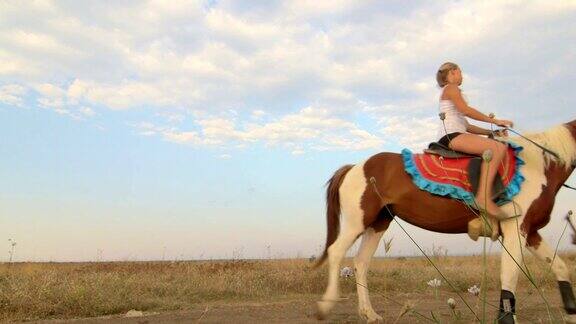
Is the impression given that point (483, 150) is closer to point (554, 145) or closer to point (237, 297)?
point (554, 145)

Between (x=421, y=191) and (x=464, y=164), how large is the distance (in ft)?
1.86

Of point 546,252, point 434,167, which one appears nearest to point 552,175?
point 546,252

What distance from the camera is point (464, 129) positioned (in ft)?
18.7

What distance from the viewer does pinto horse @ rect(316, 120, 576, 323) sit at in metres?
5.19

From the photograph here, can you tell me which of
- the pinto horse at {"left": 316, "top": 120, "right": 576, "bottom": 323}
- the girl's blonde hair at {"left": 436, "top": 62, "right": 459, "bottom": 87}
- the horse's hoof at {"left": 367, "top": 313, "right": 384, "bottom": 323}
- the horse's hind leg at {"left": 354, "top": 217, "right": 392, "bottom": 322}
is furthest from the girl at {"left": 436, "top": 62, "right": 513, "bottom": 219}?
the horse's hoof at {"left": 367, "top": 313, "right": 384, "bottom": 323}

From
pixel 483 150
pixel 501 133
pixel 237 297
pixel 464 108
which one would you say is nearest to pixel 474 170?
pixel 483 150

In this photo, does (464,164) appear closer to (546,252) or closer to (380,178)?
(380,178)

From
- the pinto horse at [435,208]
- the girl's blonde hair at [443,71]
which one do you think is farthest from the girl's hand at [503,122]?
the girl's blonde hair at [443,71]

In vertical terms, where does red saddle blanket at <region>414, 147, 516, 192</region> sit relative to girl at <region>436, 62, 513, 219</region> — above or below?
below

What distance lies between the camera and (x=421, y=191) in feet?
18.3

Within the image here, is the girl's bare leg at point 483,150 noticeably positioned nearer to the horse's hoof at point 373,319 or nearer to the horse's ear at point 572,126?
the horse's ear at point 572,126

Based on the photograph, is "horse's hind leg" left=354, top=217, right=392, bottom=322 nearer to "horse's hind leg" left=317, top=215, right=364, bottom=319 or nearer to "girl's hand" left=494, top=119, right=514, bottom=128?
"horse's hind leg" left=317, top=215, right=364, bottom=319

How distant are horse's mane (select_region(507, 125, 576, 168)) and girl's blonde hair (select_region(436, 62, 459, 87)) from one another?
1040 millimetres

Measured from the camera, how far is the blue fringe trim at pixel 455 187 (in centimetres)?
520
